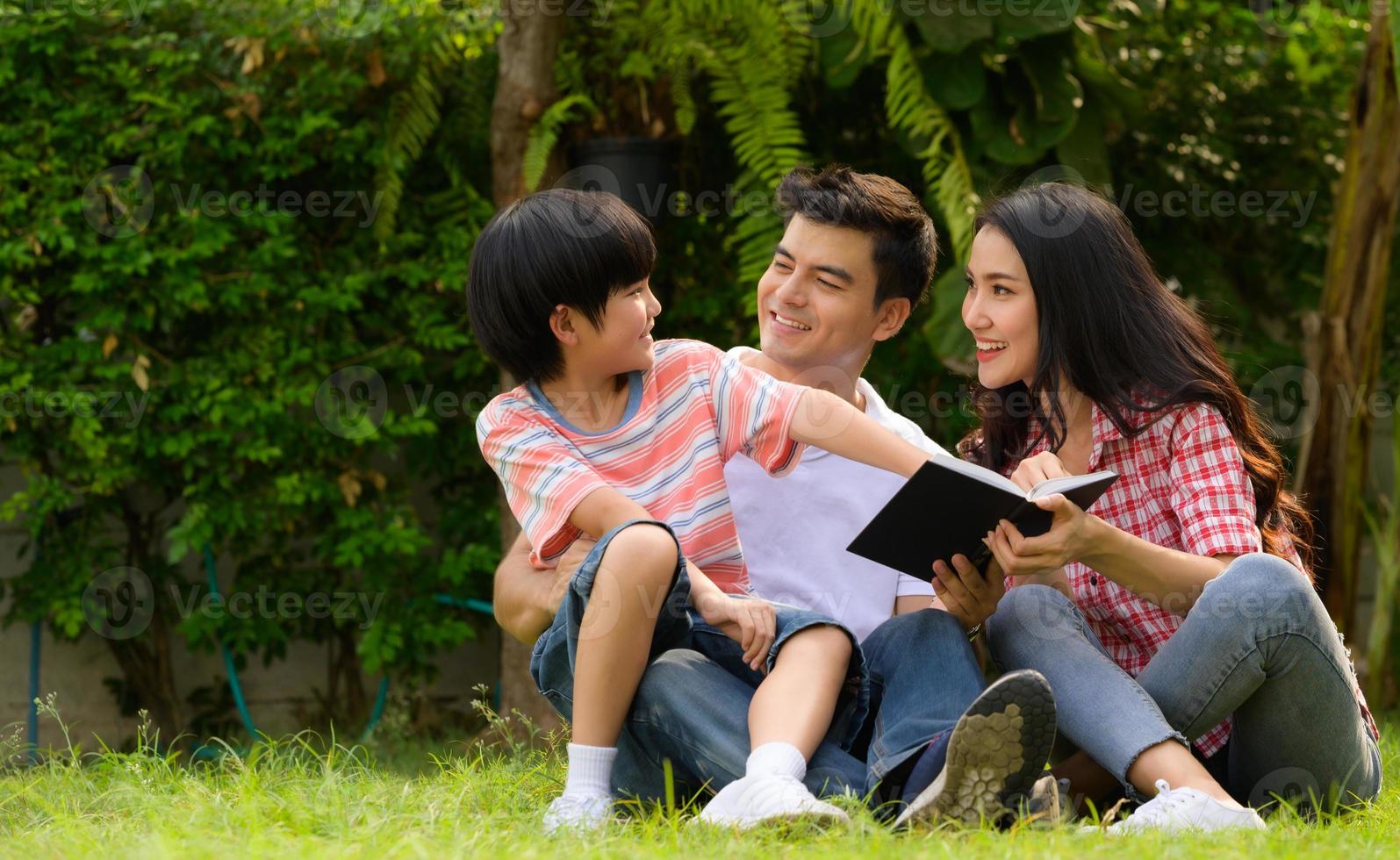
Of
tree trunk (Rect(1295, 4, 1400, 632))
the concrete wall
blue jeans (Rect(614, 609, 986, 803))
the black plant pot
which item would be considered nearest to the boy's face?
blue jeans (Rect(614, 609, 986, 803))

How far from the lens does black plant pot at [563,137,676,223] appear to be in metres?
4.09

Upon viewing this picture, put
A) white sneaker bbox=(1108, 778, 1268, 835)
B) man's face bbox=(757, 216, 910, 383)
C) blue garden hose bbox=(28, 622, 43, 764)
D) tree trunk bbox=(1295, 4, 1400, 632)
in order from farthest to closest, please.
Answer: tree trunk bbox=(1295, 4, 1400, 632) < blue garden hose bbox=(28, 622, 43, 764) < man's face bbox=(757, 216, 910, 383) < white sneaker bbox=(1108, 778, 1268, 835)

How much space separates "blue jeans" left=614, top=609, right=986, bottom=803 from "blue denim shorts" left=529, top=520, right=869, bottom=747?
0.02 metres

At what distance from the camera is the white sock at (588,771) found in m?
2.03

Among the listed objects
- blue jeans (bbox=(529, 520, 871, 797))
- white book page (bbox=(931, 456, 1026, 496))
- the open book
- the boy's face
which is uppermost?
the boy's face

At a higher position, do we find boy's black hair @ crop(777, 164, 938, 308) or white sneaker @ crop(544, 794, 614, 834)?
boy's black hair @ crop(777, 164, 938, 308)

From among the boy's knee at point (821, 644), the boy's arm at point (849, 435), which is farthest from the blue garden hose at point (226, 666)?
the boy's knee at point (821, 644)

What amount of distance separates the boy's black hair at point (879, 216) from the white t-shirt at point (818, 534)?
28cm

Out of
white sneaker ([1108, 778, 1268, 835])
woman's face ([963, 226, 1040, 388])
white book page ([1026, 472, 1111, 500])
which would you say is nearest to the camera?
white sneaker ([1108, 778, 1268, 835])

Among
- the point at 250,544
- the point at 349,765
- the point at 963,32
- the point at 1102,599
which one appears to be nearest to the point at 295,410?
the point at 250,544

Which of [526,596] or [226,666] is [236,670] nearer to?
[226,666]

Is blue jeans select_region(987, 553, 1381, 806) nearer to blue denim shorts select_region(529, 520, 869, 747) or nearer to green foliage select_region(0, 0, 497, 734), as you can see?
blue denim shorts select_region(529, 520, 869, 747)

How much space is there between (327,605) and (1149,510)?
2771 mm

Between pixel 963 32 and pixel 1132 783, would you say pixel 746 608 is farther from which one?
pixel 963 32
